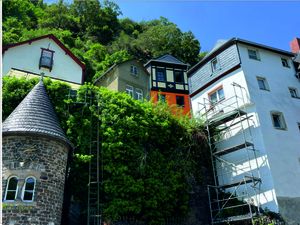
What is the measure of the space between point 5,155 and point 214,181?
484 inches

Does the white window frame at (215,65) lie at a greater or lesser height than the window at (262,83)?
greater

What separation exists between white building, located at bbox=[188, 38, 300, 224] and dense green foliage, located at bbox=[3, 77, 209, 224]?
8.68 feet

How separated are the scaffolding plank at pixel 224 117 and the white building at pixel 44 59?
10.5 m

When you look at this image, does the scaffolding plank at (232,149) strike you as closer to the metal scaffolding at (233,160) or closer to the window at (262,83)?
the metal scaffolding at (233,160)

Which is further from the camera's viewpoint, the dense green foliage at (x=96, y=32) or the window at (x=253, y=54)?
the dense green foliage at (x=96, y=32)

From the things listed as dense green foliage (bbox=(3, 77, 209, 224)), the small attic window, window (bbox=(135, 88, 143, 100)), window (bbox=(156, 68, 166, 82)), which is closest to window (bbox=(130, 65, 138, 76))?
window (bbox=(135, 88, 143, 100))

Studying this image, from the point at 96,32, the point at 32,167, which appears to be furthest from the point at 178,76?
the point at 96,32

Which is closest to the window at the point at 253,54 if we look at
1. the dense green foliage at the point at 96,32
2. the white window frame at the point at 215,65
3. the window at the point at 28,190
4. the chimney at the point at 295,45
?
the white window frame at the point at 215,65

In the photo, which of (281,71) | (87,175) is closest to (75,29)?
(281,71)

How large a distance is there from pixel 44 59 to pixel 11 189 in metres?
16.1

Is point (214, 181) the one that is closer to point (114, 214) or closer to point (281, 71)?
point (114, 214)

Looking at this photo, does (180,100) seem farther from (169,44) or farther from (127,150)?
(169,44)

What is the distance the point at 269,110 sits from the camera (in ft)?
70.4

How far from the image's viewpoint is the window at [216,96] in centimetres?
2377
